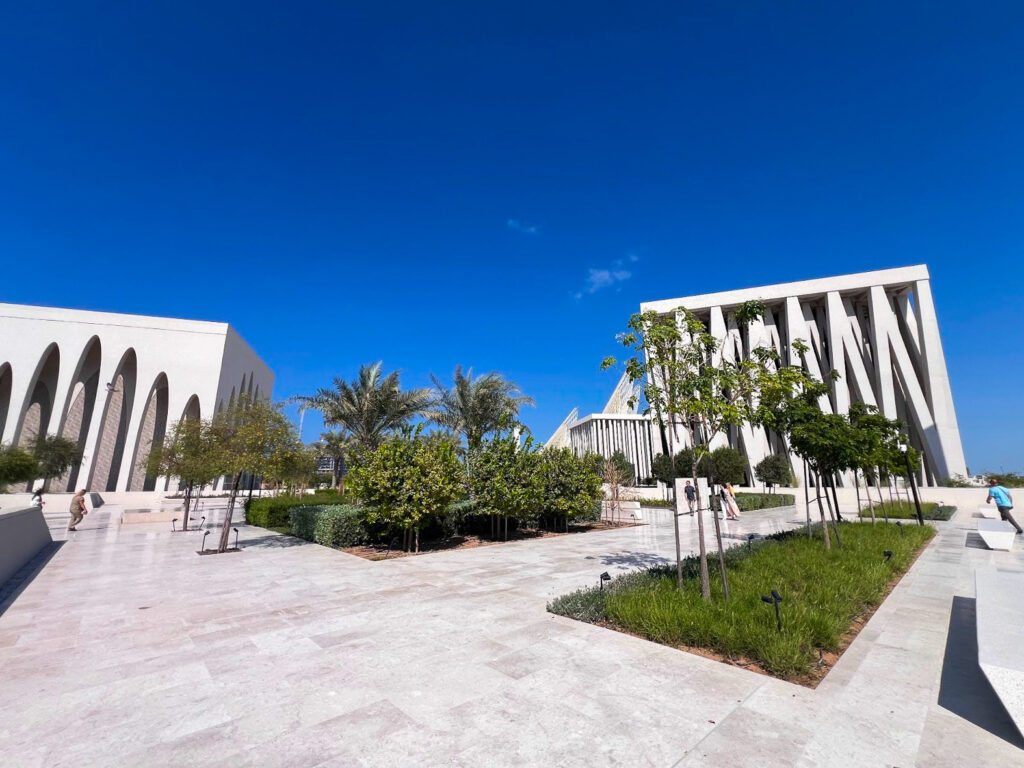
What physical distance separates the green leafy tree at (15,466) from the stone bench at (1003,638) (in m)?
34.1


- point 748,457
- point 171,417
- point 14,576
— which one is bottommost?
point 14,576

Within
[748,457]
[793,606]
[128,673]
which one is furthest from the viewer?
[748,457]

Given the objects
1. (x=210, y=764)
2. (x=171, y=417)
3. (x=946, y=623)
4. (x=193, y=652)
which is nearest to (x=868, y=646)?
(x=946, y=623)

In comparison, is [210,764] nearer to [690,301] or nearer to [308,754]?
[308,754]

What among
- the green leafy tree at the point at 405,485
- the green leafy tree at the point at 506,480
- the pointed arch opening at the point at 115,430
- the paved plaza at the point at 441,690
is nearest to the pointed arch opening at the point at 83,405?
the pointed arch opening at the point at 115,430

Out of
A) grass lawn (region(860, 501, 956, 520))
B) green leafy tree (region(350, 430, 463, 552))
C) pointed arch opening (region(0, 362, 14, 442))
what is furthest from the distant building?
pointed arch opening (region(0, 362, 14, 442))

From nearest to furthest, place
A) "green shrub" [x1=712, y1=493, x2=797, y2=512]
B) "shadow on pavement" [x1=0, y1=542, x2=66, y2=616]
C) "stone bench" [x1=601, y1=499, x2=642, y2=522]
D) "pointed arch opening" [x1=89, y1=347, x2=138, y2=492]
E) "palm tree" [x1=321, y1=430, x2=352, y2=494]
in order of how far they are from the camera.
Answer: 1. "shadow on pavement" [x1=0, y1=542, x2=66, y2=616]
2. "stone bench" [x1=601, y1=499, x2=642, y2=522]
3. "green shrub" [x1=712, y1=493, x2=797, y2=512]
4. "palm tree" [x1=321, y1=430, x2=352, y2=494]
5. "pointed arch opening" [x1=89, y1=347, x2=138, y2=492]

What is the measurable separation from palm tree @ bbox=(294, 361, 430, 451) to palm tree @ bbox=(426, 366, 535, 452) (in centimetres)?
99

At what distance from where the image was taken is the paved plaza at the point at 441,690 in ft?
9.68

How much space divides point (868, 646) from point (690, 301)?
43595 millimetres

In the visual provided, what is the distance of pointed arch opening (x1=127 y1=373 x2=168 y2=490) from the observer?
34.6 m

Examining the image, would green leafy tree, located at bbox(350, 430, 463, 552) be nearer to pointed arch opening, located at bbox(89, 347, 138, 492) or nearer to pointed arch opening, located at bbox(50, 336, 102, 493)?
pointed arch opening, located at bbox(89, 347, 138, 492)

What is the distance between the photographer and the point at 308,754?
2.94m

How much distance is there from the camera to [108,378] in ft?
113
